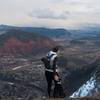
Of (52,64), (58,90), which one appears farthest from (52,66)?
(58,90)

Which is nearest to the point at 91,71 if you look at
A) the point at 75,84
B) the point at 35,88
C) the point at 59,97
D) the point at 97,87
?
the point at 75,84

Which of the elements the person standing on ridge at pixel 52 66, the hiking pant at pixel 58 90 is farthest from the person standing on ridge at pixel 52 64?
the hiking pant at pixel 58 90

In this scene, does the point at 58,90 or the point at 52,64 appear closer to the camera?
the point at 52,64

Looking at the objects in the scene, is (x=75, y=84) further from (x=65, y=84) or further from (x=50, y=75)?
(x=50, y=75)

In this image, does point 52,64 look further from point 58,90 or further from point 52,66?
point 58,90

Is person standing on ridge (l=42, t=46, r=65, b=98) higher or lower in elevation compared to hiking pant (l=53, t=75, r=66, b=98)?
higher

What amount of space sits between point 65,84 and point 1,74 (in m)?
39.1

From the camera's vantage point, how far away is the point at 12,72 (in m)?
169

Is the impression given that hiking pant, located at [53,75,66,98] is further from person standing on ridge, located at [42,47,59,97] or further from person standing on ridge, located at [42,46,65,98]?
person standing on ridge, located at [42,47,59,97]

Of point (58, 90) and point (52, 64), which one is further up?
point (52, 64)

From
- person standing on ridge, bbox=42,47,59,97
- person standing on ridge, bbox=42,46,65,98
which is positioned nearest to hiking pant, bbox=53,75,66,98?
person standing on ridge, bbox=42,46,65,98

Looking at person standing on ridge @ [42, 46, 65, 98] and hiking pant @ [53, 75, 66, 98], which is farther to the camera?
hiking pant @ [53, 75, 66, 98]

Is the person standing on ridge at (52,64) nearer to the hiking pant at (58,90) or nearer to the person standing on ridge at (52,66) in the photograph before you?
the person standing on ridge at (52,66)

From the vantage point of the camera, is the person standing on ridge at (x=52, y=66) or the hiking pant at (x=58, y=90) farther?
the hiking pant at (x=58, y=90)
